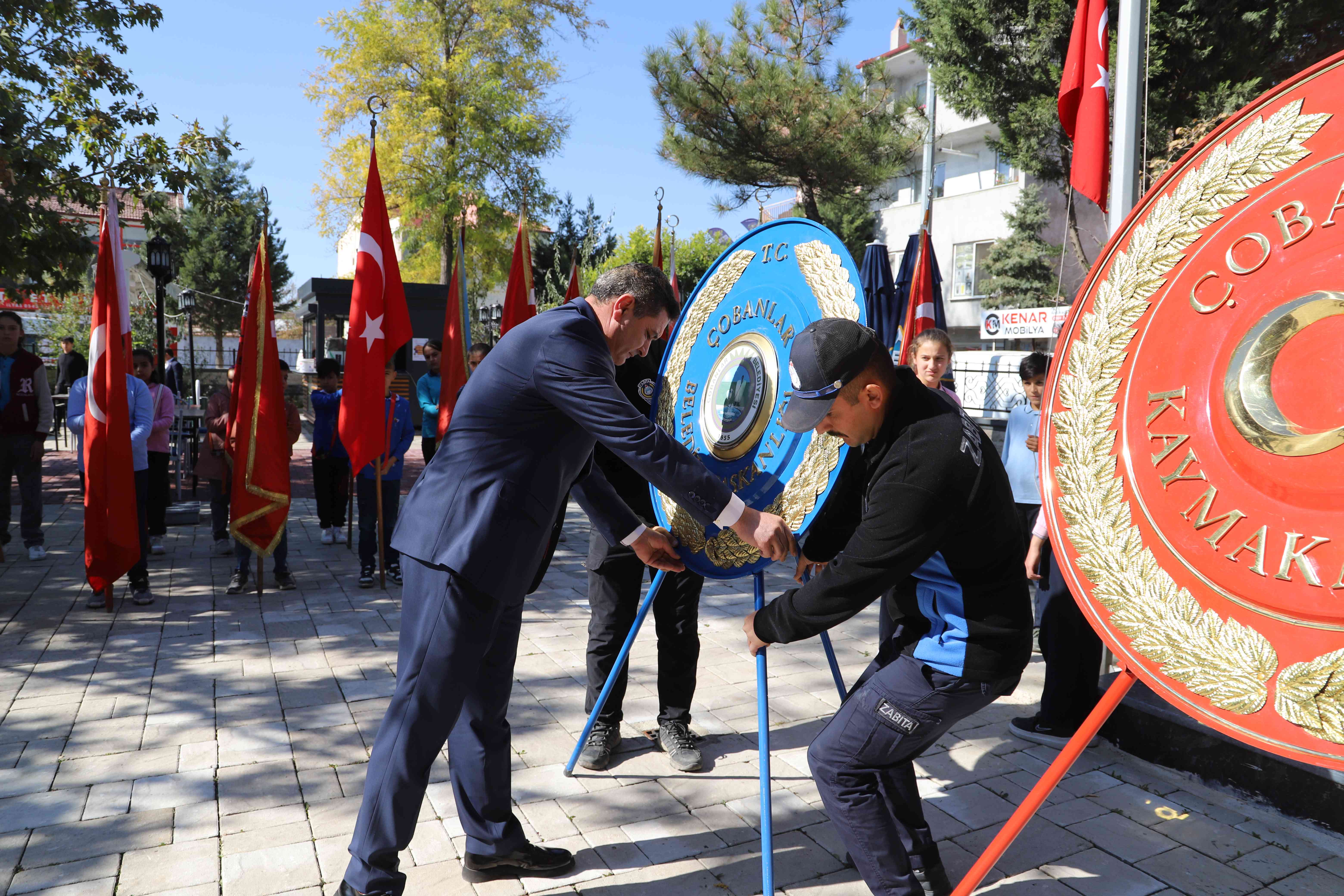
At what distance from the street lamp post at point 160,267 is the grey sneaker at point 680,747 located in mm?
9356

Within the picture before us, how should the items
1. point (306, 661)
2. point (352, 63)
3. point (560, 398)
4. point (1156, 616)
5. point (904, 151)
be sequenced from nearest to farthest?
1. point (1156, 616)
2. point (560, 398)
3. point (306, 661)
4. point (904, 151)
5. point (352, 63)

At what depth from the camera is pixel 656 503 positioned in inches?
142

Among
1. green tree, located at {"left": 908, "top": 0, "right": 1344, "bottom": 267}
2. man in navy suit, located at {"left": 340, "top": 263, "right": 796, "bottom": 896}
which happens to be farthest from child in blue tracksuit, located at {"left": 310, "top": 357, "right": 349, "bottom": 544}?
green tree, located at {"left": 908, "top": 0, "right": 1344, "bottom": 267}

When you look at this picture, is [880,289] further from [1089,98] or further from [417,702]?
[417,702]

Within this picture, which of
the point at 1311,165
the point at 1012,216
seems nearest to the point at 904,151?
the point at 1012,216

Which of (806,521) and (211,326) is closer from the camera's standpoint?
(806,521)

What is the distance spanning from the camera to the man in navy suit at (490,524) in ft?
8.43

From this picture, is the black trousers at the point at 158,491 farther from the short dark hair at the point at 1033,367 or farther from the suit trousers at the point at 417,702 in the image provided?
the short dark hair at the point at 1033,367

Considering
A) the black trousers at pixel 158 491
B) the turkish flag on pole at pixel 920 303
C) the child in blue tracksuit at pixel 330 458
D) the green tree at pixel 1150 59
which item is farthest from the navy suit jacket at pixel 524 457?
the green tree at pixel 1150 59

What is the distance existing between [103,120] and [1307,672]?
1167 centimetres

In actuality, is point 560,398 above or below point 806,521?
above

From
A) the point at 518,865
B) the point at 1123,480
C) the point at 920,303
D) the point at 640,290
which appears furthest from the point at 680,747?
the point at 920,303

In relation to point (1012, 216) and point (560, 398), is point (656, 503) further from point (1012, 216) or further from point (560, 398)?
point (1012, 216)

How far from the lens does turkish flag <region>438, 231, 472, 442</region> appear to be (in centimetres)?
861
